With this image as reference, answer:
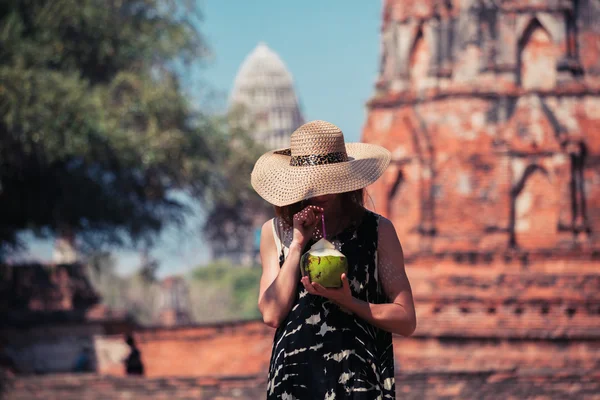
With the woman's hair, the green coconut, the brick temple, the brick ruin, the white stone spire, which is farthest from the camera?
the white stone spire

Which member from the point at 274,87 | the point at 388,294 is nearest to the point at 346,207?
the point at 388,294

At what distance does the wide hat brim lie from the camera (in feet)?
14.6

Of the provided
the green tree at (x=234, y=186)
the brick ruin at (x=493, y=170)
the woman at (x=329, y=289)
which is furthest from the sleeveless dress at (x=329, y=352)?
the green tree at (x=234, y=186)

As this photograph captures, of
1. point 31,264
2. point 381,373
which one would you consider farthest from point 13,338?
Result: point 381,373

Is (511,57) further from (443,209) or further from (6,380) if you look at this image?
(6,380)

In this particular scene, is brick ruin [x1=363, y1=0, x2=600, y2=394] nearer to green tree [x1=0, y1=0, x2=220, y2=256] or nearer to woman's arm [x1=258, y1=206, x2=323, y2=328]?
green tree [x1=0, y1=0, x2=220, y2=256]

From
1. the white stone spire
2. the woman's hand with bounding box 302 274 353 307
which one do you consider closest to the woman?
the woman's hand with bounding box 302 274 353 307

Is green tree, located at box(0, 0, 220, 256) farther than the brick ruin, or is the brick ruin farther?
green tree, located at box(0, 0, 220, 256)

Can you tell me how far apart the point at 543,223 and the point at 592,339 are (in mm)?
1854

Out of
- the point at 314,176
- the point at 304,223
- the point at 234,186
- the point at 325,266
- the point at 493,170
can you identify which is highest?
the point at 314,176

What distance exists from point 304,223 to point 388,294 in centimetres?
35

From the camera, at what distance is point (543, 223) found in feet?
56.8

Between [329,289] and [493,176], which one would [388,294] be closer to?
[329,289]

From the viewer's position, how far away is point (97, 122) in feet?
69.3
